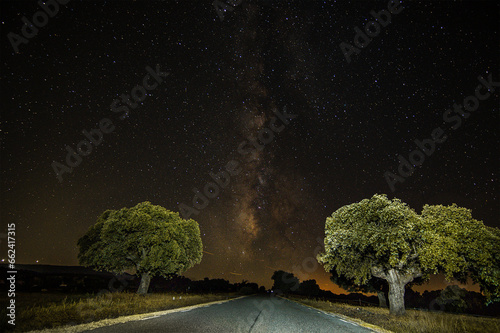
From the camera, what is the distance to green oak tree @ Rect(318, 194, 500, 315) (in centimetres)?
1315

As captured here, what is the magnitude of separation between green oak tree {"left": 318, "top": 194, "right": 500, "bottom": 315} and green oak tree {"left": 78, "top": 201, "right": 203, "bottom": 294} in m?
13.3

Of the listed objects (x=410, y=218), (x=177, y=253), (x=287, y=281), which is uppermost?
(x=410, y=218)

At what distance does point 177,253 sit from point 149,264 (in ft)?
7.91

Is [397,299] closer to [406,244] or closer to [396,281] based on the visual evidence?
[396,281]

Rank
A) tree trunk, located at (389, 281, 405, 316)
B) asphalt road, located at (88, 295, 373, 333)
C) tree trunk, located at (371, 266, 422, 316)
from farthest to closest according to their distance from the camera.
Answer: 1. tree trunk, located at (371, 266, 422, 316)
2. tree trunk, located at (389, 281, 405, 316)
3. asphalt road, located at (88, 295, 373, 333)

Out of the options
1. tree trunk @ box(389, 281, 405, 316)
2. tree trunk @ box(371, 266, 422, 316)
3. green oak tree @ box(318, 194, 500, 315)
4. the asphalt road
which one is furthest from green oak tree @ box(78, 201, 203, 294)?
tree trunk @ box(389, 281, 405, 316)

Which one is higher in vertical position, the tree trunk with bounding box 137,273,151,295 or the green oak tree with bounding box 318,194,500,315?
the green oak tree with bounding box 318,194,500,315

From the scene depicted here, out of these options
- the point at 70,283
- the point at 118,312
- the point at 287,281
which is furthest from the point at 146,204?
the point at 287,281

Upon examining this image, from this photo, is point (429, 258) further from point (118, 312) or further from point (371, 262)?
point (118, 312)

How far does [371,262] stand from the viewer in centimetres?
1709

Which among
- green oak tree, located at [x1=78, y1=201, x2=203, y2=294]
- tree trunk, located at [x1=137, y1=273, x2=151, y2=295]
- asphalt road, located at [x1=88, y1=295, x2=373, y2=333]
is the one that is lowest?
tree trunk, located at [x1=137, y1=273, x2=151, y2=295]

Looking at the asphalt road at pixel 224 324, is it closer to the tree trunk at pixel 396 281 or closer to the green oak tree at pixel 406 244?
the green oak tree at pixel 406 244

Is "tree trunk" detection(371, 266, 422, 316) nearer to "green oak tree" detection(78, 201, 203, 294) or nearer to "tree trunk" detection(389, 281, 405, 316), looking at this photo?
"tree trunk" detection(389, 281, 405, 316)

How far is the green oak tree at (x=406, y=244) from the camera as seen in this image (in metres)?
13.1
